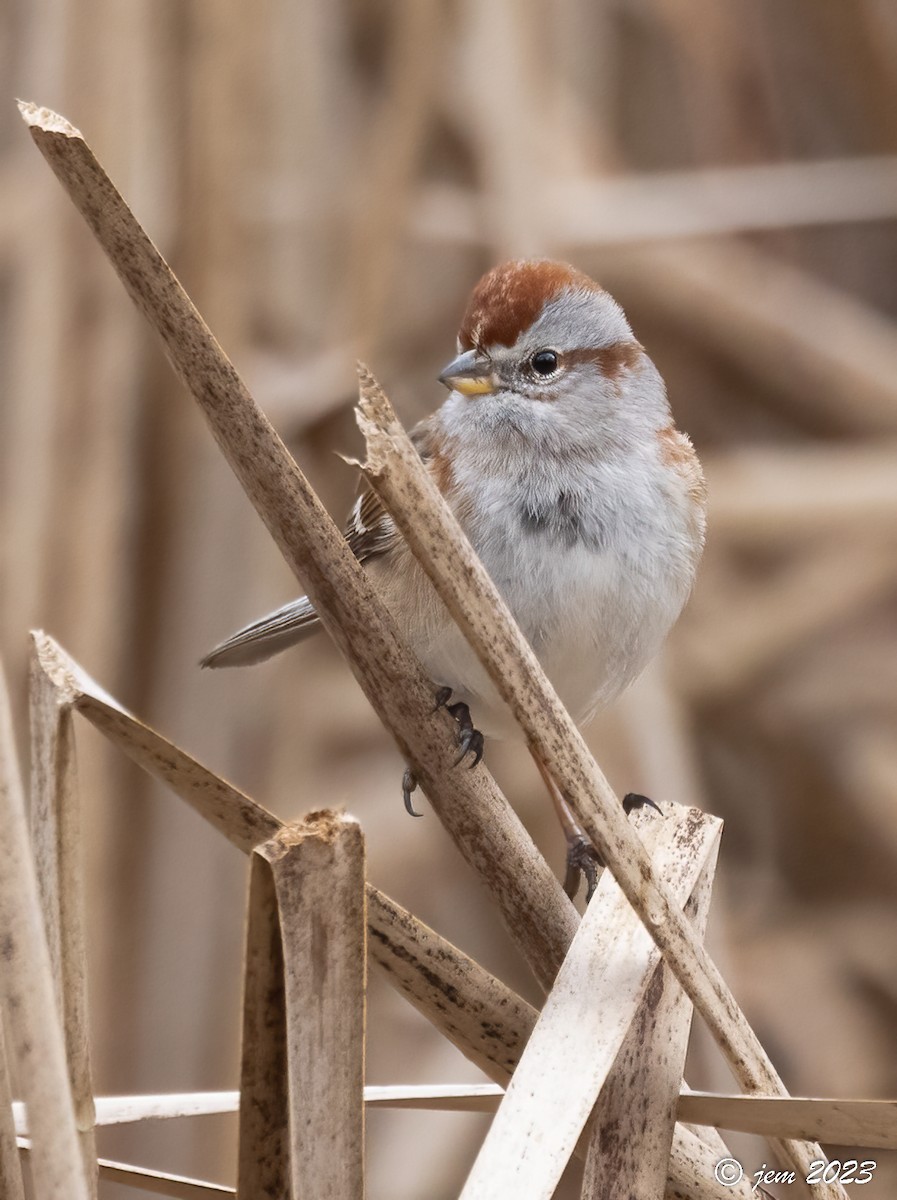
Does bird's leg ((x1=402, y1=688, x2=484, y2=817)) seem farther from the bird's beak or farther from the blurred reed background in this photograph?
the blurred reed background

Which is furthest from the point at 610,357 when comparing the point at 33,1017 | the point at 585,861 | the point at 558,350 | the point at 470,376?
the point at 33,1017

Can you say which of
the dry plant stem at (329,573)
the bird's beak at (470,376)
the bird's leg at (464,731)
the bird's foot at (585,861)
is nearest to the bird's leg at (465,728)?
the bird's leg at (464,731)

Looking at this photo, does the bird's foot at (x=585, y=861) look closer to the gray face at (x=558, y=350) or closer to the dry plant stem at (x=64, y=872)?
the gray face at (x=558, y=350)

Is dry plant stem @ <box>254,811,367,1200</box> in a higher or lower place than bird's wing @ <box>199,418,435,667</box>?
lower

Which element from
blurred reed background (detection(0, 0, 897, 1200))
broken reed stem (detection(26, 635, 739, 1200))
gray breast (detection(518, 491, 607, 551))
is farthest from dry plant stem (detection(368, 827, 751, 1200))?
blurred reed background (detection(0, 0, 897, 1200))

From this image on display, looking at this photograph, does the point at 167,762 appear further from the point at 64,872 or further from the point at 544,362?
the point at 544,362

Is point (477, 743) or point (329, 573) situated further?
point (477, 743)

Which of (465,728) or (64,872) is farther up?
(465,728)
